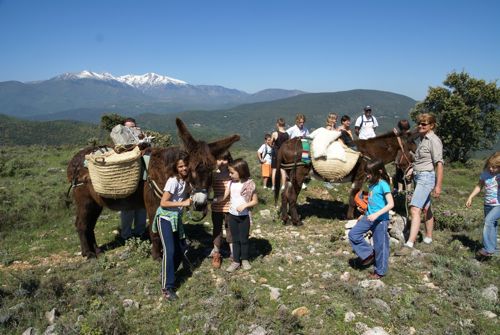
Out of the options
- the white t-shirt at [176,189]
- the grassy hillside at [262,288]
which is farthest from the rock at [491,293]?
the white t-shirt at [176,189]

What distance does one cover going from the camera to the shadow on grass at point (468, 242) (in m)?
6.08

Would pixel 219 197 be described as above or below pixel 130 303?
above

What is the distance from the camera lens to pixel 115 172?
521 centimetres

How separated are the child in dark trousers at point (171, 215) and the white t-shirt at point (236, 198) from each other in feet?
2.41

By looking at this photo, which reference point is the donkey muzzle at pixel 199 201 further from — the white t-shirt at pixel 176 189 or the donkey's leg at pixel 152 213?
the donkey's leg at pixel 152 213

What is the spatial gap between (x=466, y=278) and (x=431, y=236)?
5.84 ft

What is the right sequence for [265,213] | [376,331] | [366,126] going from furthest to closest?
[366,126] < [265,213] < [376,331]

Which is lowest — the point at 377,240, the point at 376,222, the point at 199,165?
the point at 377,240

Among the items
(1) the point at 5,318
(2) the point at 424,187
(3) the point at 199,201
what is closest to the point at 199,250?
(3) the point at 199,201

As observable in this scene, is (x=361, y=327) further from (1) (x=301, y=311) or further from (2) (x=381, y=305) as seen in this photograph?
(1) (x=301, y=311)

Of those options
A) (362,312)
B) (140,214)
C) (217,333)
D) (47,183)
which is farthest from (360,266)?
(47,183)

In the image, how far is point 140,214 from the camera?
711 cm

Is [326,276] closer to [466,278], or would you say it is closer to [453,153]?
[466,278]

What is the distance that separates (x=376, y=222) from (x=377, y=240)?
0.28 meters
